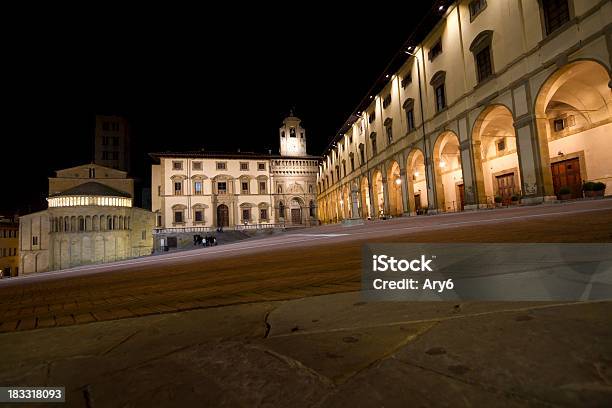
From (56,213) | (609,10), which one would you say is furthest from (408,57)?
(56,213)

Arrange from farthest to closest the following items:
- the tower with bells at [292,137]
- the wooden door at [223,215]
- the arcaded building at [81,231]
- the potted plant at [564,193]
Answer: the tower with bells at [292,137]
the wooden door at [223,215]
the arcaded building at [81,231]
the potted plant at [564,193]

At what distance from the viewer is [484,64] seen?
13758 mm

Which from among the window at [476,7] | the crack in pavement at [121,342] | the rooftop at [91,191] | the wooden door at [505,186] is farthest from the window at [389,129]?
the rooftop at [91,191]

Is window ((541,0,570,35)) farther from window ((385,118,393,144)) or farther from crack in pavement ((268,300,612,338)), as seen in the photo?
crack in pavement ((268,300,612,338))

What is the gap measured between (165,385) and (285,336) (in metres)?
0.49

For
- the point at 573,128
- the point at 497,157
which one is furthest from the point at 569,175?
the point at 497,157

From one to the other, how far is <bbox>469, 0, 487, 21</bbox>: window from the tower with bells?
1288 inches

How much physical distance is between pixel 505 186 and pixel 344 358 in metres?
20.8

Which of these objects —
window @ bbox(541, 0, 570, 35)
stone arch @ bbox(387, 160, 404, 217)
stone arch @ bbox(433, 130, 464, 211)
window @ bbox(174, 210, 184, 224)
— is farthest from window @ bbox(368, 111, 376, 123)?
window @ bbox(174, 210, 184, 224)

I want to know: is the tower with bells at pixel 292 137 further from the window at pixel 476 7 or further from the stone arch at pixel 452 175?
the window at pixel 476 7

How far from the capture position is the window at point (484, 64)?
13469mm

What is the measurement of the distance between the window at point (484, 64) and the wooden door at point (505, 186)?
6798 millimetres

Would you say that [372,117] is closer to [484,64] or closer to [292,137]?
[484,64]

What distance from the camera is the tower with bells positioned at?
150 feet
